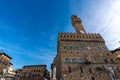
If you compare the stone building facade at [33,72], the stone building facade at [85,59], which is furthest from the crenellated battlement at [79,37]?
the stone building facade at [33,72]

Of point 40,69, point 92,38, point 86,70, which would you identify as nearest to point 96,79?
point 86,70

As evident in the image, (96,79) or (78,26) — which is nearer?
(96,79)

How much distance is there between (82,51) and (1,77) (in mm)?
35414

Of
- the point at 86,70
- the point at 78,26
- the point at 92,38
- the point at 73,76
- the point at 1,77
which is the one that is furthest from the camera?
the point at 78,26

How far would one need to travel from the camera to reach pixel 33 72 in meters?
55.6

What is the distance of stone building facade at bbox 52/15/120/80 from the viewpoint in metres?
31.5

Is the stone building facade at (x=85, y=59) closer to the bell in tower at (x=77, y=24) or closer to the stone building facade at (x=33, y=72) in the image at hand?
the bell in tower at (x=77, y=24)

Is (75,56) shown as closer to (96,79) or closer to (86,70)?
(86,70)

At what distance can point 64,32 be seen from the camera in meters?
42.8

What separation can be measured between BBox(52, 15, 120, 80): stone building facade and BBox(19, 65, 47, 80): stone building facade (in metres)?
20.9

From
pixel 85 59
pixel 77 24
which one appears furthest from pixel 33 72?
pixel 77 24

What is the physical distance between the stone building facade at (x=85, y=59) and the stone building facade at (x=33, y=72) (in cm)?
2094

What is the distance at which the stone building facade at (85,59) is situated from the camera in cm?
3153

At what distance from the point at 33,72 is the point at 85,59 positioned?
34.8 meters
